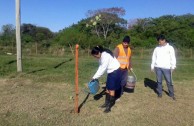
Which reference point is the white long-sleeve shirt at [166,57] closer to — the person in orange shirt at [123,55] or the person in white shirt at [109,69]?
the person in orange shirt at [123,55]

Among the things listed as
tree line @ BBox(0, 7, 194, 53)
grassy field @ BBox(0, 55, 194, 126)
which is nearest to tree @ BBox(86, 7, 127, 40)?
tree line @ BBox(0, 7, 194, 53)

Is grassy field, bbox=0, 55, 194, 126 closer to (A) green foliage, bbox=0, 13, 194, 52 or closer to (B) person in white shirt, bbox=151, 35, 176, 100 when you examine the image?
(B) person in white shirt, bbox=151, 35, 176, 100

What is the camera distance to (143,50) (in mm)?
34156

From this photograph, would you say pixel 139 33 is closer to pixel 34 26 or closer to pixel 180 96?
pixel 34 26

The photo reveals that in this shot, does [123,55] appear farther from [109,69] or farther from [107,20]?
[107,20]

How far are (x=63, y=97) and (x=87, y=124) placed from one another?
2.43 meters

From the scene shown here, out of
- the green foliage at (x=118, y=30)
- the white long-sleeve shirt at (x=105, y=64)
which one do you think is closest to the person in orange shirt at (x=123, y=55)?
the white long-sleeve shirt at (x=105, y=64)

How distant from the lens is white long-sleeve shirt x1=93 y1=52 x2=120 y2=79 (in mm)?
7016

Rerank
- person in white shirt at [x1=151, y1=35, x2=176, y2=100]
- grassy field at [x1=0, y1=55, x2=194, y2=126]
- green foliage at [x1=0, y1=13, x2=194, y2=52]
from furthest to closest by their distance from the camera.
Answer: green foliage at [x1=0, y1=13, x2=194, y2=52] < person in white shirt at [x1=151, y1=35, x2=176, y2=100] < grassy field at [x1=0, y1=55, x2=194, y2=126]

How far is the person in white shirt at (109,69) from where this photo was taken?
7027mm

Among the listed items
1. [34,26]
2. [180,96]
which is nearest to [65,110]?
[180,96]

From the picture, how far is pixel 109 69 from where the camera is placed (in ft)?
24.0

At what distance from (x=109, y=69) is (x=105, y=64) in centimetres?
30

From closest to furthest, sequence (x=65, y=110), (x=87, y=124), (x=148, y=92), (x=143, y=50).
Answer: (x=87, y=124) → (x=65, y=110) → (x=148, y=92) → (x=143, y=50)
